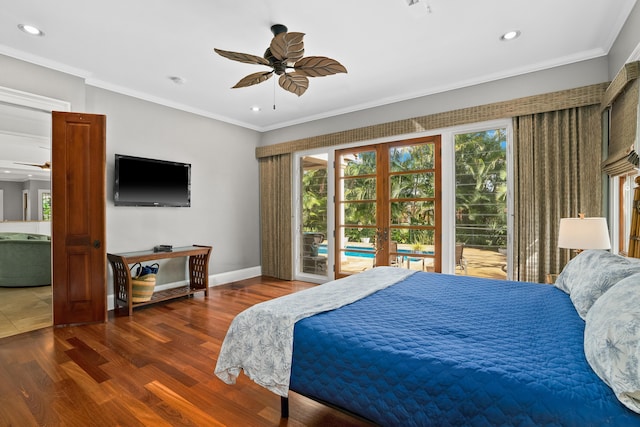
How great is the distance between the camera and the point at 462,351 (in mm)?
1312

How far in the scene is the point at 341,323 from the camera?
64.6 inches

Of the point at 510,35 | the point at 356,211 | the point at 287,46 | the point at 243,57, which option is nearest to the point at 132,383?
the point at 243,57

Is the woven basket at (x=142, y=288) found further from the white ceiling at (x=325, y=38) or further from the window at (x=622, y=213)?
the window at (x=622, y=213)

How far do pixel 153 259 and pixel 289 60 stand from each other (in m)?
2.79

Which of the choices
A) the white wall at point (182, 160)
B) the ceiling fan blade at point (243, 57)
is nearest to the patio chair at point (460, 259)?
the ceiling fan blade at point (243, 57)

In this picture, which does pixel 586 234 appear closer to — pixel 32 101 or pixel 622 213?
pixel 622 213

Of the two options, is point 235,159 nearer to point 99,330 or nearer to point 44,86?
point 44,86

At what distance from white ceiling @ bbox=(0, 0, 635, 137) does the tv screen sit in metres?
0.93

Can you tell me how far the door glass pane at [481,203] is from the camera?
3.75m

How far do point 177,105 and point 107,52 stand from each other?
143 cm

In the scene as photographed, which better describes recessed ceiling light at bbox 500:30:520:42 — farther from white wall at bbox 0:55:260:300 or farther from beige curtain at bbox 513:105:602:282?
white wall at bbox 0:55:260:300

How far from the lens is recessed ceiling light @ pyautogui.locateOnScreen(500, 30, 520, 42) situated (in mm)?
2847

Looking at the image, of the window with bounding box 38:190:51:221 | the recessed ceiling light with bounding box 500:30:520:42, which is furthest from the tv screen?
the recessed ceiling light with bounding box 500:30:520:42

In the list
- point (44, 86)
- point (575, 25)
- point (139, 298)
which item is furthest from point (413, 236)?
point (44, 86)
